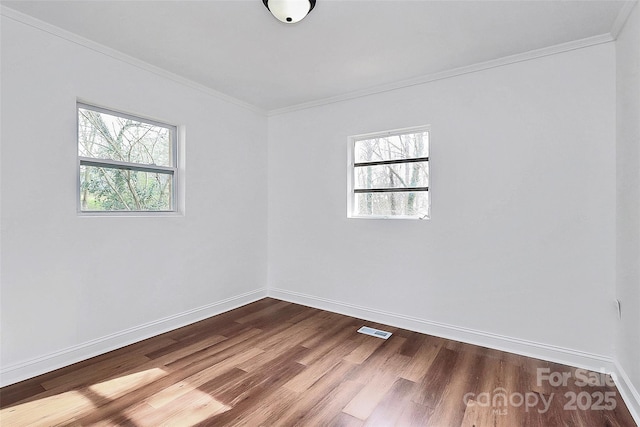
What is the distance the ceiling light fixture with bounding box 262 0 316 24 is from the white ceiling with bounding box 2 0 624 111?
95 millimetres

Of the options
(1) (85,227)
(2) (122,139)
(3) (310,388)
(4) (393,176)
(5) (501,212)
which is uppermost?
(2) (122,139)

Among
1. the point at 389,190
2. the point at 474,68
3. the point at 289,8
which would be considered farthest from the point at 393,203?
the point at 289,8

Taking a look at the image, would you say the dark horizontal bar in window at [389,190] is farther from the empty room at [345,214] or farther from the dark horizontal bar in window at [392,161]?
the dark horizontal bar in window at [392,161]

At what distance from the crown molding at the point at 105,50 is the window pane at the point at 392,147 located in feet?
5.46

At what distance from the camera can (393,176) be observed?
3420 mm

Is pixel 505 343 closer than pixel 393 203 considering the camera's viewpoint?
Yes

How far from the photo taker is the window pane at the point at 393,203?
10.6 ft

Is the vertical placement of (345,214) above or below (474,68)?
below

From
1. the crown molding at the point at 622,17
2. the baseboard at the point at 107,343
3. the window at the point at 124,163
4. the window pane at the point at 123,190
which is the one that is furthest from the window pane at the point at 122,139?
the crown molding at the point at 622,17

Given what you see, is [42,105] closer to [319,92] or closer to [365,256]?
[319,92]

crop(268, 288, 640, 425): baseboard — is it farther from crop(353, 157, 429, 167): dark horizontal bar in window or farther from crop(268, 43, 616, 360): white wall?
crop(353, 157, 429, 167): dark horizontal bar in window

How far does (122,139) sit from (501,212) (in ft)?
11.4

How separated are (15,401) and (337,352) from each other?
7.27 ft

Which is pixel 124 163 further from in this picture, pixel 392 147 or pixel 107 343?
pixel 392 147
